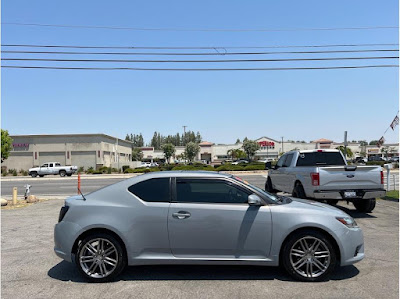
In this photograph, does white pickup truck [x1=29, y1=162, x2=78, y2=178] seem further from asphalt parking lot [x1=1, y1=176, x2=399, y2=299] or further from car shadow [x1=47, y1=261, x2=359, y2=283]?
car shadow [x1=47, y1=261, x2=359, y2=283]

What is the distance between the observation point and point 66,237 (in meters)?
4.71

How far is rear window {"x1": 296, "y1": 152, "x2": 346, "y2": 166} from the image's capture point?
424 inches

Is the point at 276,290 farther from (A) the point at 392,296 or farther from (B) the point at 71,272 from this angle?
(B) the point at 71,272

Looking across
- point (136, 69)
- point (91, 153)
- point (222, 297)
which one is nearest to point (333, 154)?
point (222, 297)

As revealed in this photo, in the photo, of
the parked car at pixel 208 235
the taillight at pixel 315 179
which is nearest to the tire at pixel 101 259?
the parked car at pixel 208 235

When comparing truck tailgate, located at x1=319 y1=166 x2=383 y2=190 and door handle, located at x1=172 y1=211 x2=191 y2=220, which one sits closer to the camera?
door handle, located at x1=172 y1=211 x2=191 y2=220

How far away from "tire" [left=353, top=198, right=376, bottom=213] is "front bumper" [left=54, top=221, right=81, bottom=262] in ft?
27.9

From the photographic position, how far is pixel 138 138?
17550 cm

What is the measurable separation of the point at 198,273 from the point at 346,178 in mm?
5764

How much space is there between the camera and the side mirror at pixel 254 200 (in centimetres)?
458

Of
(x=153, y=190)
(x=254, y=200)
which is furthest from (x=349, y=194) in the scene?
(x=153, y=190)

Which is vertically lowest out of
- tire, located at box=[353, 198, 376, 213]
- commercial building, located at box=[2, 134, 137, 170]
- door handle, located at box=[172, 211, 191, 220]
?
tire, located at box=[353, 198, 376, 213]

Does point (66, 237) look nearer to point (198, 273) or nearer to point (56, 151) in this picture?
point (198, 273)

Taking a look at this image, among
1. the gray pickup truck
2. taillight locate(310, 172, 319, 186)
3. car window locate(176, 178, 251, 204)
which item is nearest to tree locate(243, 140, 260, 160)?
the gray pickup truck
